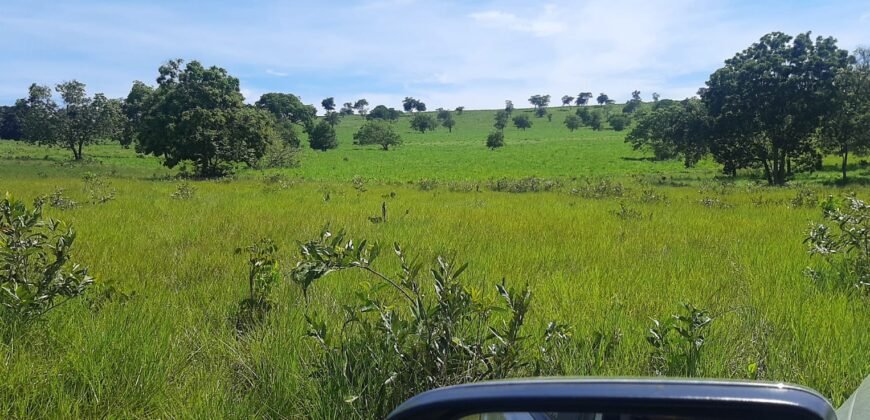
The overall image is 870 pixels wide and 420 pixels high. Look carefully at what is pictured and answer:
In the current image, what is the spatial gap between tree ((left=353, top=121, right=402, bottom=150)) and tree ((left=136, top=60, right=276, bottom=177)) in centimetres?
4665

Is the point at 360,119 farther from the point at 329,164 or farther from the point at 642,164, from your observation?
the point at 642,164

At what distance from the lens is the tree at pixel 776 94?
1062 inches

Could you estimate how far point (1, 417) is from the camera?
2.60m

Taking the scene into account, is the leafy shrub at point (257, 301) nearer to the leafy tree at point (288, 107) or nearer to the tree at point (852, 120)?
the tree at point (852, 120)

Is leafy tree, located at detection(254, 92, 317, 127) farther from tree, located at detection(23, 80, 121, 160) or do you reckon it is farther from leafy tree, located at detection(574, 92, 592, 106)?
leafy tree, located at detection(574, 92, 592, 106)

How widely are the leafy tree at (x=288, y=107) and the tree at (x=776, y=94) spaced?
77.7 m

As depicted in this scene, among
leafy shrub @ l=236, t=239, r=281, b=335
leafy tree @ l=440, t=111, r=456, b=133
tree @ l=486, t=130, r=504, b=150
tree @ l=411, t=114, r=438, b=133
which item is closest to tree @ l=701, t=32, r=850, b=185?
leafy shrub @ l=236, t=239, r=281, b=335

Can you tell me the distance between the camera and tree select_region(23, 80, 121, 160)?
5238cm


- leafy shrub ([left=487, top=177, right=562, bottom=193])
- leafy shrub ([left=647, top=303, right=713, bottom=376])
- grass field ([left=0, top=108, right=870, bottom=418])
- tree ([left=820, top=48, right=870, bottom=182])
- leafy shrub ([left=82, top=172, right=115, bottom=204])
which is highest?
tree ([left=820, top=48, right=870, bottom=182])

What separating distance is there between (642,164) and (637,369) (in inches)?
1990

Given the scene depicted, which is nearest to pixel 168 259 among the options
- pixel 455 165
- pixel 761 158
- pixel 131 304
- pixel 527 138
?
pixel 131 304

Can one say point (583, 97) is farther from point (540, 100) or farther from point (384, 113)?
point (384, 113)

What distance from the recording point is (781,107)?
27469 mm

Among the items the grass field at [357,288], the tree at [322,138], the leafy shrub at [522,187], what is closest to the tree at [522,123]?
the tree at [322,138]
